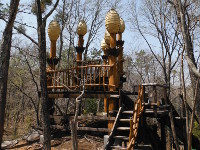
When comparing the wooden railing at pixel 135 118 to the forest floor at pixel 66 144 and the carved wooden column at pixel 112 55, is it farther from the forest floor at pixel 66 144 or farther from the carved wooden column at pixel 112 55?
the forest floor at pixel 66 144

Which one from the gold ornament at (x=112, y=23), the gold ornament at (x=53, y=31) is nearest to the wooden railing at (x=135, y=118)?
the gold ornament at (x=112, y=23)

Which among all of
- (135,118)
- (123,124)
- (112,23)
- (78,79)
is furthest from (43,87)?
(112,23)

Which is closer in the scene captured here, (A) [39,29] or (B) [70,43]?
(A) [39,29]

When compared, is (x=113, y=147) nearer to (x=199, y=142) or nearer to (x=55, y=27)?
(x=199, y=142)

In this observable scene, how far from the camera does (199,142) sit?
1134cm

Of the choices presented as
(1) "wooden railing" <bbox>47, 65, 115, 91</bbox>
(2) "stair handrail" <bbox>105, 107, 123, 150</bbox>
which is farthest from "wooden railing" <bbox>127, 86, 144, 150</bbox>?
(1) "wooden railing" <bbox>47, 65, 115, 91</bbox>

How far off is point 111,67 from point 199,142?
5357 millimetres

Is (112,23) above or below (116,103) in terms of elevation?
above

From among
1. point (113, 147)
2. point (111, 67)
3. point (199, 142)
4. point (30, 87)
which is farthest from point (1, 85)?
point (30, 87)

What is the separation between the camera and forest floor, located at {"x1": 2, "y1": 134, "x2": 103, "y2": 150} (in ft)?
31.6

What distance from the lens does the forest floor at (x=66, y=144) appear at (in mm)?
9645

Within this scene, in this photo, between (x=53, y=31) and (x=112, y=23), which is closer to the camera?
(x=112, y=23)

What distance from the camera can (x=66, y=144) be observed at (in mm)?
10062

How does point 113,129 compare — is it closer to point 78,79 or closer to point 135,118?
point 135,118
